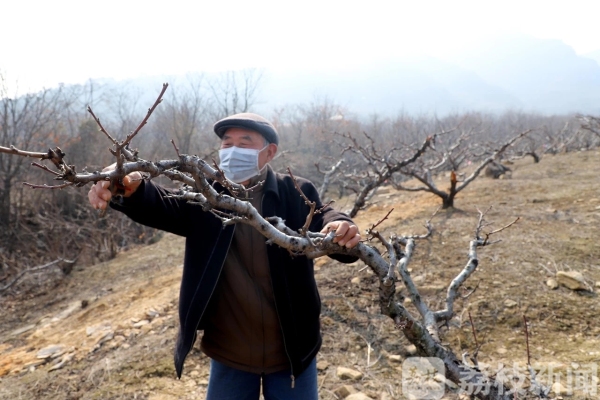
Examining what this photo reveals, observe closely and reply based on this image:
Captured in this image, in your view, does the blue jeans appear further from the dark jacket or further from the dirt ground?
the dirt ground

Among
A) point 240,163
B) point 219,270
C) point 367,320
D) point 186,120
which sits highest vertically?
point 240,163

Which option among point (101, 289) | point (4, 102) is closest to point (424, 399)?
point (101, 289)

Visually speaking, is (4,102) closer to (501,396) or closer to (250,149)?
(250,149)

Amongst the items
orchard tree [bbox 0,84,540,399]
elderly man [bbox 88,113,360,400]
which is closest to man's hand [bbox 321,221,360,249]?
orchard tree [bbox 0,84,540,399]

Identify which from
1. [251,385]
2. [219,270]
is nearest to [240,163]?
[219,270]

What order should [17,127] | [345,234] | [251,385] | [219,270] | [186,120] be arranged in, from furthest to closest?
[186,120], [17,127], [251,385], [219,270], [345,234]

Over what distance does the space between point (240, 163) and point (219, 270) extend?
20.0 inches

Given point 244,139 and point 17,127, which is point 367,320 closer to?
point 244,139

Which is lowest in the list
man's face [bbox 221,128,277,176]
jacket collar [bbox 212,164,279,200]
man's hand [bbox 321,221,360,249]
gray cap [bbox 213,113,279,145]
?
man's hand [bbox 321,221,360,249]

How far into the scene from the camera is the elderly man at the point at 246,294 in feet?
5.49

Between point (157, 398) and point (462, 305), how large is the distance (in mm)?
2455

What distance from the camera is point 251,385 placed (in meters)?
1.78

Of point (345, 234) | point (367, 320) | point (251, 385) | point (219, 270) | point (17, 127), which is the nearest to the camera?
point (345, 234)

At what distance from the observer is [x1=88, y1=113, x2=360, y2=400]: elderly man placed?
1675mm
